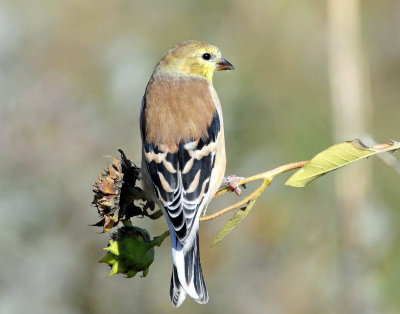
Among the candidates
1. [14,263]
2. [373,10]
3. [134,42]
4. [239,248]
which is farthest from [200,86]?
[373,10]

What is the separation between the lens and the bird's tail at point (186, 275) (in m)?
2.57

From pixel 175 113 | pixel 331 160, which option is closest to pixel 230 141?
pixel 175 113

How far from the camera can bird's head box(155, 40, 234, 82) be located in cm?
370

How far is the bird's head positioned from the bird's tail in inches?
48.2

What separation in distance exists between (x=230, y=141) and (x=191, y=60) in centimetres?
117

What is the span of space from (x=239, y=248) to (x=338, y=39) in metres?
1.39

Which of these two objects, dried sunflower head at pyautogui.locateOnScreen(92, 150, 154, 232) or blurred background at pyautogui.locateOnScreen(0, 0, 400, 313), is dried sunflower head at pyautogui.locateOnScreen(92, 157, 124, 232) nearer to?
dried sunflower head at pyautogui.locateOnScreen(92, 150, 154, 232)

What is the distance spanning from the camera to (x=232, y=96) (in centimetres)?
504

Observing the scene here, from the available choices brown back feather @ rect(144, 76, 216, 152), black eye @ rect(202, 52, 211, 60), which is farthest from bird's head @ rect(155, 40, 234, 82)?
brown back feather @ rect(144, 76, 216, 152)

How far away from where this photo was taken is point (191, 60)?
3703 millimetres

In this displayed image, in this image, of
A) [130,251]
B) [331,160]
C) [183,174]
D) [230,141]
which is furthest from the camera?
[230,141]

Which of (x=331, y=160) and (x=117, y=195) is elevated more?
(x=331, y=160)

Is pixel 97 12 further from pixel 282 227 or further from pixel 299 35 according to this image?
pixel 282 227

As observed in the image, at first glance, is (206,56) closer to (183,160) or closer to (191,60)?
(191,60)
